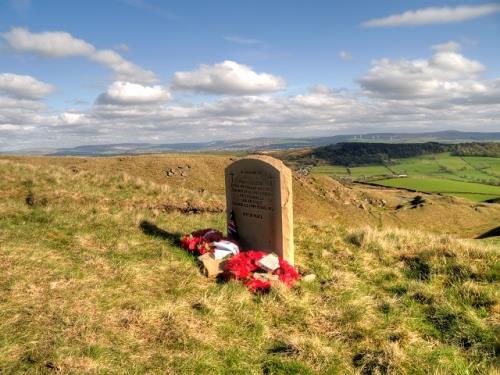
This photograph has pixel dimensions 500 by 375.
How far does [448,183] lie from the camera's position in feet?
262

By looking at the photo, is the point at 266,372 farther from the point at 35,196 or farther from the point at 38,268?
the point at 35,196

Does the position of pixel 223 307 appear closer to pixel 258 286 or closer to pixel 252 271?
pixel 258 286

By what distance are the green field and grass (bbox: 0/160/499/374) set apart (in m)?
59.9

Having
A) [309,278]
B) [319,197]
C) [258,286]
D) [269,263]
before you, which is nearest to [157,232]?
[269,263]

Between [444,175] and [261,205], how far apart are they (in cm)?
11364

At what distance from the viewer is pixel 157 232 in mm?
11352

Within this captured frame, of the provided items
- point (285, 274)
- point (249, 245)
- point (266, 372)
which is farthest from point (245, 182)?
point (266, 372)

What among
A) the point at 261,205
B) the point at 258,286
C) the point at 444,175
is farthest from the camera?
the point at 444,175

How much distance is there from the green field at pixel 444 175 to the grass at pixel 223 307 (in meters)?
59.9

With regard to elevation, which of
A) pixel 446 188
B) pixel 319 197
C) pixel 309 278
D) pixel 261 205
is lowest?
pixel 446 188

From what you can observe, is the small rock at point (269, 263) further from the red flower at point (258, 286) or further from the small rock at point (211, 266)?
the small rock at point (211, 266)

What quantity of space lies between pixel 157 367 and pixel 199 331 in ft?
3.64

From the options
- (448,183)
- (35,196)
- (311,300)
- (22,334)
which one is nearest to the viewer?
(22,334)

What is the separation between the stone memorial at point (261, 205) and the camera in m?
9.48
